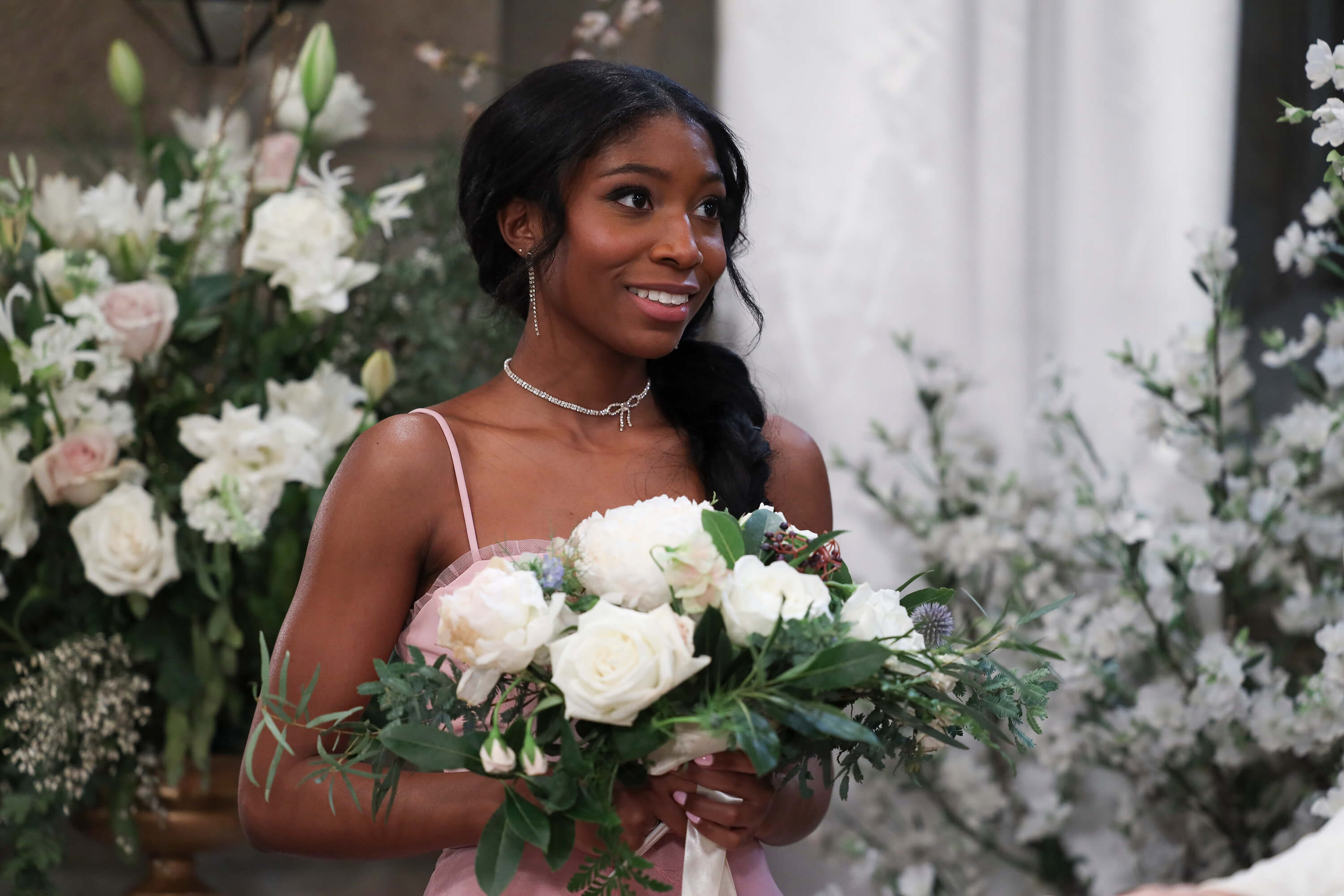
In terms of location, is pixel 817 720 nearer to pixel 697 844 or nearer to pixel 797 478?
pixel 697 844

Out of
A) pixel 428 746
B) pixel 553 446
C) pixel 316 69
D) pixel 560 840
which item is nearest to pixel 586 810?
pixel 560 840

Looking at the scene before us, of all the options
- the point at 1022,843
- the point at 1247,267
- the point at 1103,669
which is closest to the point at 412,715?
the point at 1103,669

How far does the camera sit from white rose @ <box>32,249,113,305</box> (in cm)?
231

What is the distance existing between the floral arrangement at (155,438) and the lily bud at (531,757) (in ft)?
3.78

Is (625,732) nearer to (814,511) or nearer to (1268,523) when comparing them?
(814,511)

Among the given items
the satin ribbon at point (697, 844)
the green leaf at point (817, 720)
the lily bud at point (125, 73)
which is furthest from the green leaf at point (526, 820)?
the lily bud at point (125, 73)

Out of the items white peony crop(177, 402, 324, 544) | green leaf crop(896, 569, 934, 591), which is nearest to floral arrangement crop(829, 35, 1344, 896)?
green leaf crop(896, 569, 934, 591)

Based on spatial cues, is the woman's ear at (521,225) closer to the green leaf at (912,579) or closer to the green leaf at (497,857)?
the green leaf at (912,579)

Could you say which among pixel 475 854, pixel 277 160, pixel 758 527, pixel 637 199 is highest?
pixel 637 199

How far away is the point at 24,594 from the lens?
2410 millimetres

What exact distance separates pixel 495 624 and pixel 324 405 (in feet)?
4.15

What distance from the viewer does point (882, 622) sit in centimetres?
136

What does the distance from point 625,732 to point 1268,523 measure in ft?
5.01

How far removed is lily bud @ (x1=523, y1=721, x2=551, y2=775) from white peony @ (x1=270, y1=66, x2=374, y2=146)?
1.69 meters
